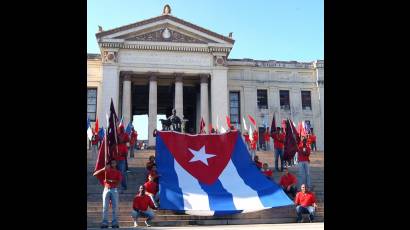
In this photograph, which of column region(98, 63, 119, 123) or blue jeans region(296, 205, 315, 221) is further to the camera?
column region(98, 63, 119, 123)

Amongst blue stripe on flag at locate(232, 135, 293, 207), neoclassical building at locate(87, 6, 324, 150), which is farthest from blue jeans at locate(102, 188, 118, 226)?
neoclassical building at locate(87, 6, 324, 150)

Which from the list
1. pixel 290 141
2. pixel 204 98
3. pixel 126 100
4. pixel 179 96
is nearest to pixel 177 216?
pixel 290 141

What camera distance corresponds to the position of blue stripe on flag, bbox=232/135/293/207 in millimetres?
11727

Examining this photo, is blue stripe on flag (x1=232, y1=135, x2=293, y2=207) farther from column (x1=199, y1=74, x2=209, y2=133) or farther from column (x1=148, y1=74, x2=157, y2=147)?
column (x1=199, y1=74, x2=209, y2=133)

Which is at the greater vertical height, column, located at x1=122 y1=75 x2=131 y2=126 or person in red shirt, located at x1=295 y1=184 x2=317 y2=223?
column, located at x1=122 y1=75 x2=131 y2=126

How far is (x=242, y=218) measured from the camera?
11.6 metres

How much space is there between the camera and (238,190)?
11922mm

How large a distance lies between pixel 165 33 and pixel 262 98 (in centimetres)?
944

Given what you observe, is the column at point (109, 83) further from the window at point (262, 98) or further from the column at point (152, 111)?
the window at point (262, 98)

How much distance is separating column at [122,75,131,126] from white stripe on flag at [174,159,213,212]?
20.4m

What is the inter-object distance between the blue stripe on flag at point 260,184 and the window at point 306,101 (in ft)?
82.4

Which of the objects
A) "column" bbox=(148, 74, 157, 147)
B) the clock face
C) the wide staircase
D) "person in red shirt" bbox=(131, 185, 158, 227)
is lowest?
the wide staircase
